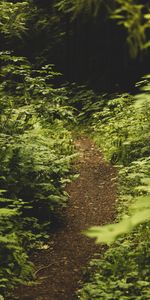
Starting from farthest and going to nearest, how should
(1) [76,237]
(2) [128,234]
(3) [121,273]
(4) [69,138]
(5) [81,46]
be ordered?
1. (5) [81,46]
2. (4) [69,138]
3. (1) [76,237]
4. (2) [128,234]
5. (3) [121,273]

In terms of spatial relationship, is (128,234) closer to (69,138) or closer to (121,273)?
(121,273)

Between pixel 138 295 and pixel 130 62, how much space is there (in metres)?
10.5

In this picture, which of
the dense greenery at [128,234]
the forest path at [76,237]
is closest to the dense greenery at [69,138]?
the dense greenery at [128,234]

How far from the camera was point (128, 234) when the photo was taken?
20.6 ft

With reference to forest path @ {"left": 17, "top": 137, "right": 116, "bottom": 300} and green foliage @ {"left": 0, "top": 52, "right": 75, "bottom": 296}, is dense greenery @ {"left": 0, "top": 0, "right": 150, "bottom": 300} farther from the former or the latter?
forest path @ {"left": 17, "top": 137, "right": 116, "bottom": 300}

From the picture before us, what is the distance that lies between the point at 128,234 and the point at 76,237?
36.1 inches

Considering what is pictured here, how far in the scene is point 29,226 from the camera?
6.91 m

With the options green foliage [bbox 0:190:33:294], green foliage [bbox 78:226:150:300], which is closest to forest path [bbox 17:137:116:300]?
green foliage [bbox 0:190:33:294]

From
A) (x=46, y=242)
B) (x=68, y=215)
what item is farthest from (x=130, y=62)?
(x=46, y=242)

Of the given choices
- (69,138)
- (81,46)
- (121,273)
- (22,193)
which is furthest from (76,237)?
(81,46)

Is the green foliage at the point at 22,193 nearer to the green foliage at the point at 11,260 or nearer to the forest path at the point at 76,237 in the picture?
the green foliage at the point at 11,260

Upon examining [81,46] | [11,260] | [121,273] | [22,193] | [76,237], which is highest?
[81,46]

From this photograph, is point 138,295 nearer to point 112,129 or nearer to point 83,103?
point 112,129

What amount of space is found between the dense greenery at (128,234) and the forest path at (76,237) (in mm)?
235
